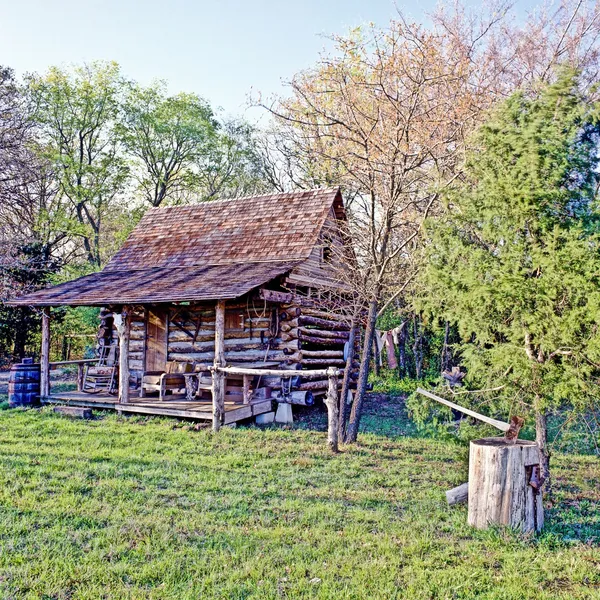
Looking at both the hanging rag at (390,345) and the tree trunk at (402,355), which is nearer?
the hanging rag at (390,345)

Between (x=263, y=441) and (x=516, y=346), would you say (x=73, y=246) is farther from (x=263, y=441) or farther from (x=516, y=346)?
(x=516, y=346)

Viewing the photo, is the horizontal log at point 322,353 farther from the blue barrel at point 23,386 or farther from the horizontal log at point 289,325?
the blue barrel at point 23,386

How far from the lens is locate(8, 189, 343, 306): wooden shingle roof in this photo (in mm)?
12688

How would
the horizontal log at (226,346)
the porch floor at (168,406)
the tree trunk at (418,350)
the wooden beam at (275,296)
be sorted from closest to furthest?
the porch floor at (168,406), the wooden beam at (275,296), the horizontal log at (226,346), the tree trunk at (418,350)

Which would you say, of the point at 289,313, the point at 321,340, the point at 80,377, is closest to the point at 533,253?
the point at 289,313

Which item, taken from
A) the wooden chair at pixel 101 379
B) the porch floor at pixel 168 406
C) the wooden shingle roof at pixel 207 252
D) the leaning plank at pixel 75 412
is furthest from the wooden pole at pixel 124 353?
the wooden chair at pixel 101 379

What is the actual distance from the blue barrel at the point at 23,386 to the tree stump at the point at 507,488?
37.4 ft

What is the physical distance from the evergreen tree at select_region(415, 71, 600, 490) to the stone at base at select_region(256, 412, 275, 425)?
21.3 ft

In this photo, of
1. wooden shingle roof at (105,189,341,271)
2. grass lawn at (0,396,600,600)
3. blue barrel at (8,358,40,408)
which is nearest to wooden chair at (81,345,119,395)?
blue barrel at (8,358,40,408)

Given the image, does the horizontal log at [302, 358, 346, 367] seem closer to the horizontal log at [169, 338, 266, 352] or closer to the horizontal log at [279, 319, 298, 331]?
the horizontal log at [279, 319, 298, 331]

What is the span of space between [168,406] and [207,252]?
5067 millimetres

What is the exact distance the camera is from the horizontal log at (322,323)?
1441 centimetres

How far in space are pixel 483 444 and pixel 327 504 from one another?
183cm

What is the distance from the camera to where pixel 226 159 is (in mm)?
30672
